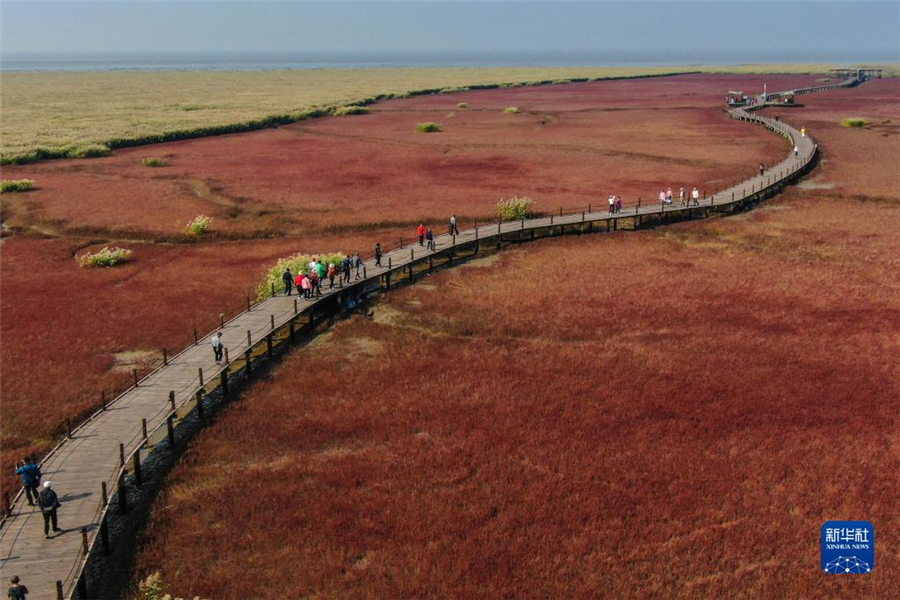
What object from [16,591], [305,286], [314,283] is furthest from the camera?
[314,283]

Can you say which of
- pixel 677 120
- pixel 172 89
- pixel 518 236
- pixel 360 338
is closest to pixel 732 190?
pixel 518 236

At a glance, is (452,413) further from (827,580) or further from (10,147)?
(10,147)

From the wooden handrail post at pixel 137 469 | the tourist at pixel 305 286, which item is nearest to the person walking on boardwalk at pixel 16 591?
the wooden handrail post at pixel 137 469

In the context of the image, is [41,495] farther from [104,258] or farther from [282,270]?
[104,258]

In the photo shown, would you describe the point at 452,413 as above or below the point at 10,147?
below

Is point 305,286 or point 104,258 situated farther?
point 104,258

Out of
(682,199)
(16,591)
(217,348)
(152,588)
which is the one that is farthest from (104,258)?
(682,199)
